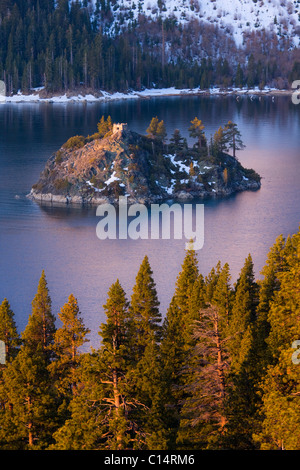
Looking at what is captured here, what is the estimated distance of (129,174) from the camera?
99.8 meters

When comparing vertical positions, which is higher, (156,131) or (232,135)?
(156,131)

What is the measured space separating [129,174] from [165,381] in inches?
2627

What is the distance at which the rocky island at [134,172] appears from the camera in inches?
3922

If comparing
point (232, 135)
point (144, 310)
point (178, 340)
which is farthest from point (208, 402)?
point (232, 135)

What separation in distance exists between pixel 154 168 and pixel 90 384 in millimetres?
74356

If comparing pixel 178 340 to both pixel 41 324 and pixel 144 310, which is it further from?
pixel 41 324

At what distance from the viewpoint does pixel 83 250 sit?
7619 centimetres

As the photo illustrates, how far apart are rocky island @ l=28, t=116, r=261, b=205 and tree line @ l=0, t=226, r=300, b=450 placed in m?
55.1

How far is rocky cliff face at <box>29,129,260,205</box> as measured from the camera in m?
99.6

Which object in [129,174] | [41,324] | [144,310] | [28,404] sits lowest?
[28,404]

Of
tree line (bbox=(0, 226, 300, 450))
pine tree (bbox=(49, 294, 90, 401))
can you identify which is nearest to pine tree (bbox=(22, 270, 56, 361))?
tree line (bbox=(0, 226, 300, 450))

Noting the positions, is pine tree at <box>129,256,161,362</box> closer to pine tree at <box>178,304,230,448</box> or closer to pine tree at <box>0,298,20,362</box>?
pine tree at <box>0,298,20,362</box>

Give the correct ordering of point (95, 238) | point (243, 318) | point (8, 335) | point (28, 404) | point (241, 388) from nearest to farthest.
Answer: point (241, 388) → point (28, 404) → point (8, 335) → point (243, 318) → point (95, 238)
